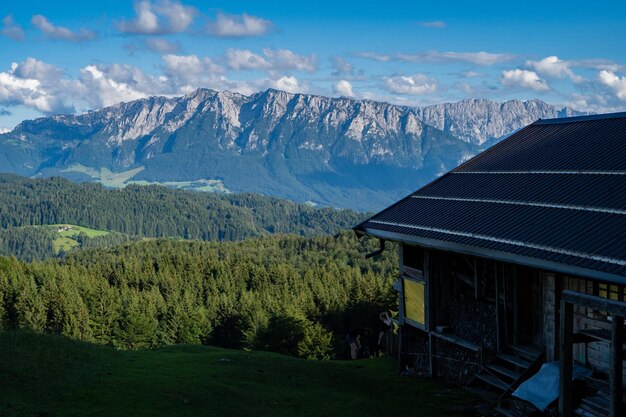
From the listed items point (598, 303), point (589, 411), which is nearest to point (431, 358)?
point (589, 411)

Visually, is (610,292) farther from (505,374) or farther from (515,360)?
(505,374)

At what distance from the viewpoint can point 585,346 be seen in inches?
742

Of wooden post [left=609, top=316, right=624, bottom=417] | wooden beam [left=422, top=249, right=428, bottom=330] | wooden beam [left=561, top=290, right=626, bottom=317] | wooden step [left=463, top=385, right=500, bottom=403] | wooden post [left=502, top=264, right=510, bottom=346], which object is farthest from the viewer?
wooden beam [left=422, top=249, right=428, bottom=330]

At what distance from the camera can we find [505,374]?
21.3 m

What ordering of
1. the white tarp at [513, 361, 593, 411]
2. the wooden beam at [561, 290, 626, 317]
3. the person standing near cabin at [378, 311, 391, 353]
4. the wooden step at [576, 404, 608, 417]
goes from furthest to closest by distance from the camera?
the person standing near cabin at [378, 311, 391, 353]
the white tarp at [513, 361, 593, 411]
the wooden step at [576, 404, 608, 417]
the wooden beam at [561, 290, 626, 317]

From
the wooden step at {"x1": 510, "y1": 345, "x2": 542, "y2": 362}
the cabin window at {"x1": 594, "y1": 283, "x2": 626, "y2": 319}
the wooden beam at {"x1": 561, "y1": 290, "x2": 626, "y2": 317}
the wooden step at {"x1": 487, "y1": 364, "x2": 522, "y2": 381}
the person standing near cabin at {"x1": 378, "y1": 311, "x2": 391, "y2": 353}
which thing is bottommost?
the person standing near cabin at {"x1": 378, "y1": 311, "x2": 391, "y2": 353}

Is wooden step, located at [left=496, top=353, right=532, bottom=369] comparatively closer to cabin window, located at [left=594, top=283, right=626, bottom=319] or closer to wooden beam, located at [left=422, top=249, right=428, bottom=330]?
cabin window, located at [left=594, top=283, right=626, bottom=319]

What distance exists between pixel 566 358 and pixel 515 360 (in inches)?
224

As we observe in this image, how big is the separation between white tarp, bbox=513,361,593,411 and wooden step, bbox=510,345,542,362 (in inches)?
65.3

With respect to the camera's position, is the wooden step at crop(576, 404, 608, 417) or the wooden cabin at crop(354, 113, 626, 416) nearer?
the wooden step at crop(576, 404, 608, 417)

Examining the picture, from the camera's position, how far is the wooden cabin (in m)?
16.4

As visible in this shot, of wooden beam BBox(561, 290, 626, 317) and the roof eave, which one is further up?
the roof eave

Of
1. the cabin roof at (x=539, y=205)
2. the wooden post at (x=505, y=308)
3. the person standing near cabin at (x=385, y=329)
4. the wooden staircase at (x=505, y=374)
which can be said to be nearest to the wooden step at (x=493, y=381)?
the wooden staircase at (x=505, y=374)

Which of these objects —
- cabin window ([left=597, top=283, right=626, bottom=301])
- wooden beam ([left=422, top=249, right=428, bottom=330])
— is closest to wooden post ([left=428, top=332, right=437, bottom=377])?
wooden beam ([left=422, top=249, right=428, bottom=330])
